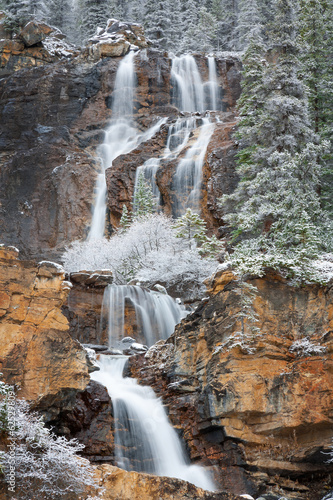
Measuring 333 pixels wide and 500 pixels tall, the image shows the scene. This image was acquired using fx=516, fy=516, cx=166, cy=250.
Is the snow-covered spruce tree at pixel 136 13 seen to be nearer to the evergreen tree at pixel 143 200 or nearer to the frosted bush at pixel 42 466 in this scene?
the evergreen tree at pixel 143 200

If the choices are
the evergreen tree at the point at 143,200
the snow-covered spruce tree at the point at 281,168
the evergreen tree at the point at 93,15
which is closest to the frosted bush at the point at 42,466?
the snow-covered spruce tree at the point at 281,168

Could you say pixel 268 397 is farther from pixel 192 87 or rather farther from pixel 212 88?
pixel 192 87

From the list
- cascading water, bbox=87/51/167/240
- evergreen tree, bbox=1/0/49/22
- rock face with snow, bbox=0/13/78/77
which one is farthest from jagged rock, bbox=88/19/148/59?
evergreen tree, bbox=1/0/49/22

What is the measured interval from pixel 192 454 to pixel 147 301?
11.5 metres

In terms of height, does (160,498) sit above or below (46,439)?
below

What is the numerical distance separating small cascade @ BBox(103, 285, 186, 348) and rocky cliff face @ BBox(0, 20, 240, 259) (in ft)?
38.2

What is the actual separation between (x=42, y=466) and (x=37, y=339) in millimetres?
3954

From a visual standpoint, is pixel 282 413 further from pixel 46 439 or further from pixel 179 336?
pixel 46 439

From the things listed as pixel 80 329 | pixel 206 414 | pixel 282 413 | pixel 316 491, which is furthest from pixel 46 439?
pixel 80 329

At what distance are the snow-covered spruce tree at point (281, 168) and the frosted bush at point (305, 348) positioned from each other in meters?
3.31

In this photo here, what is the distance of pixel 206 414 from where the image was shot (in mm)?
15734

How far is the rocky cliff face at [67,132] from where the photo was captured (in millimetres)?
41906

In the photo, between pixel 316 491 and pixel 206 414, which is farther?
pixel 206 414

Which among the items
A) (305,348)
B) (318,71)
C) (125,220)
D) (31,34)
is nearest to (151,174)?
(125,220)
